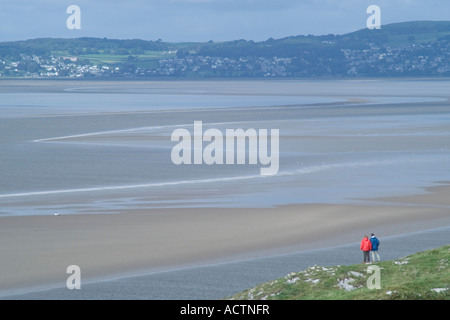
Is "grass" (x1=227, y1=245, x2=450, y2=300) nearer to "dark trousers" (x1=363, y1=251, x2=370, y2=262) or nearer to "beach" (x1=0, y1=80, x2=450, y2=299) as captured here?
"dark trousers" (x1=363, y1=251, x2=370, y2=262)

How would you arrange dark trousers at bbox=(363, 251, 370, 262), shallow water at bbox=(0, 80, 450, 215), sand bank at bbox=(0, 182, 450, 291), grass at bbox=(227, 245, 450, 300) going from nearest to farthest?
1. grass at bbox=(227, 245, 450, 300)
2. dark trousers at bbox=(363, 251, 370, 262)
3. sand bank at bbox=(0, 182, 450, 291)
4. shallow water at bbox=(0, 80, 450, 215)

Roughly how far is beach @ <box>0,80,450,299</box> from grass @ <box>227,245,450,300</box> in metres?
1.85

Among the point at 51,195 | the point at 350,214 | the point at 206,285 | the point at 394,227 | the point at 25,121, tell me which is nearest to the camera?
the point at 206,285

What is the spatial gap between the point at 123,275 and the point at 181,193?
11.3m

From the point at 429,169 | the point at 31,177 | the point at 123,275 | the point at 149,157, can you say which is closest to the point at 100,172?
the point at 31,177

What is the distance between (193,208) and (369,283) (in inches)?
474

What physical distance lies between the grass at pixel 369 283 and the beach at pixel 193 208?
6.07 feet

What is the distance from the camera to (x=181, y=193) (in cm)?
2873

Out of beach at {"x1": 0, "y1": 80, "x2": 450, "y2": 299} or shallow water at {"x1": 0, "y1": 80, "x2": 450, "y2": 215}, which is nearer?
beach at {"x1": 0, "y1": 80, "x2": 450, "y2": 299}

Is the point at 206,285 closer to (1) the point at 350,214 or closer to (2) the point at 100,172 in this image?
(1) the point at 350,214

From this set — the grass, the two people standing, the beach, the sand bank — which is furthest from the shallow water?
the grass

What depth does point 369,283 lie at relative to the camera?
14133mm

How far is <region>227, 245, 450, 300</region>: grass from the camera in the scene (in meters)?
12.8

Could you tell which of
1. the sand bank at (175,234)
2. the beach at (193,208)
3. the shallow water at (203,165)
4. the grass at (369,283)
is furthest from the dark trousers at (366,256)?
the shallow water at (203,165)
